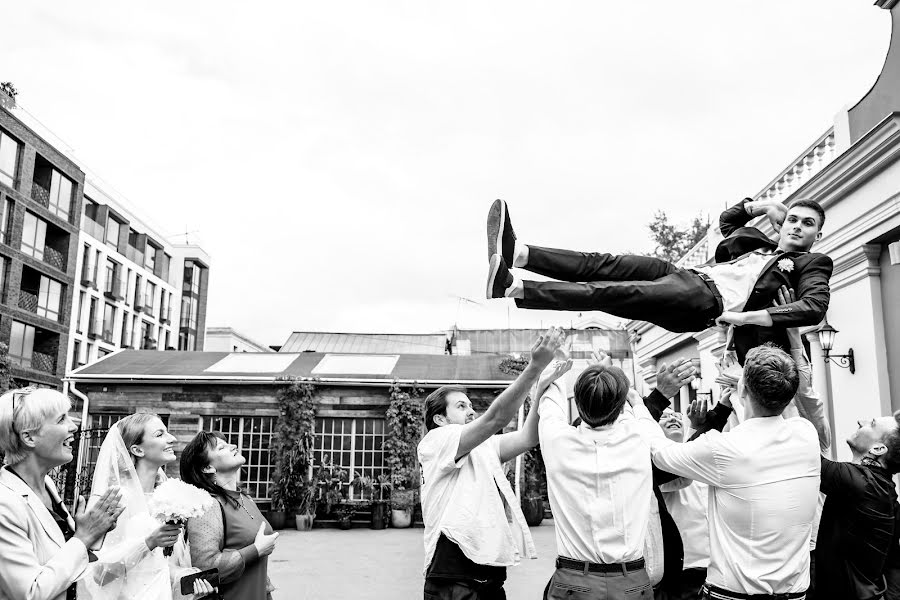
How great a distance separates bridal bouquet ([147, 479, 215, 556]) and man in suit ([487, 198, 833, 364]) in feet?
5.40

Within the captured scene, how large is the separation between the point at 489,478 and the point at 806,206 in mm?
2194

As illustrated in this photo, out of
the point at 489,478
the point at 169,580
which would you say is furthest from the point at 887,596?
the point at 169,580

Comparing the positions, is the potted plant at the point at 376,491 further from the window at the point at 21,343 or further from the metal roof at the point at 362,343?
the window at the point at 21,343

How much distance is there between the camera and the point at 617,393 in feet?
8.77

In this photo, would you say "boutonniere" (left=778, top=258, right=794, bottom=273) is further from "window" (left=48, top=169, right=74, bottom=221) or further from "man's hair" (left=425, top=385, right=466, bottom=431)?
"window" (left=48, top=169, right=74, bottom=221)

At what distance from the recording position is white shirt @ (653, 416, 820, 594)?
8.50ft

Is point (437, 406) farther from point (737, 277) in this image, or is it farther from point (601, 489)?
point (737, 277)

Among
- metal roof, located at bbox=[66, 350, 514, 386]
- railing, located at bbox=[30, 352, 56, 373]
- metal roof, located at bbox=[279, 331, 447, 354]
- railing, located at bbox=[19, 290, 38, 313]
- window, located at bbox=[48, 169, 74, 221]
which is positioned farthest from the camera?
window, located at bbox=[48, 169, 74, 221]

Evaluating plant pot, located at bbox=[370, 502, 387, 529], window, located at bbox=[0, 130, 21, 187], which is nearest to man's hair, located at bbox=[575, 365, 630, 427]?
plant pot, located at bbox=[370, 502, 387, 529]

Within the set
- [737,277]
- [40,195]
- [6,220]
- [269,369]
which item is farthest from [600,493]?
[40,195]

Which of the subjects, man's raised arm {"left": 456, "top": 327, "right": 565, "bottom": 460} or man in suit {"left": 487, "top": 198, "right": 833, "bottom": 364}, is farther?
man in suit {"left": 487, "top": 198, "right": 833, "bottom": 364}

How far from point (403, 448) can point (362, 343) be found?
50.5ft

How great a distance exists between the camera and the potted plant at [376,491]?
14680 mm

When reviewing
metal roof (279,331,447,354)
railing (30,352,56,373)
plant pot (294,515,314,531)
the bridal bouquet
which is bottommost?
plant pot (294,515,314,531)
